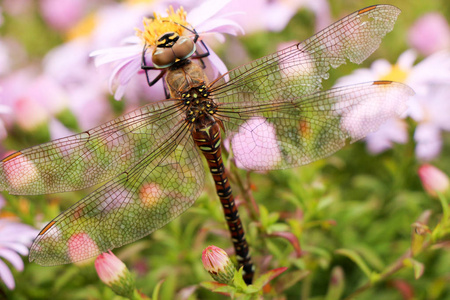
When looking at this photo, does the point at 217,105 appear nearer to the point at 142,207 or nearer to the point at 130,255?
the point at 142,207

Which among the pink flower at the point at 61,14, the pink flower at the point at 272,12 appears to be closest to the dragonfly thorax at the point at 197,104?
the pink flower at the point at 272,12

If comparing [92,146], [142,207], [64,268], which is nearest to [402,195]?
[142,207]

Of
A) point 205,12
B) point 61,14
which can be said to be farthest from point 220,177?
point 61,14

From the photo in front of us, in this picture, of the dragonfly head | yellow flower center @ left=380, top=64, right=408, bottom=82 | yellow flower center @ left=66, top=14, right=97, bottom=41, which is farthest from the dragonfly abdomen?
yellow flower center @ left=66, top=14, right=97, bottom=41

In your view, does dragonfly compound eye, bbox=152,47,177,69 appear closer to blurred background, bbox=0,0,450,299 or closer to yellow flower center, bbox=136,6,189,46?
yellow flower center, bbox=136,6,189,46

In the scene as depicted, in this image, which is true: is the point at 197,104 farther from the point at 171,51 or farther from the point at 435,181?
the point at 435,181

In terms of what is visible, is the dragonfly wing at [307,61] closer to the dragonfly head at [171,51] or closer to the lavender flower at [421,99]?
the dragonfly head at [171,51]
